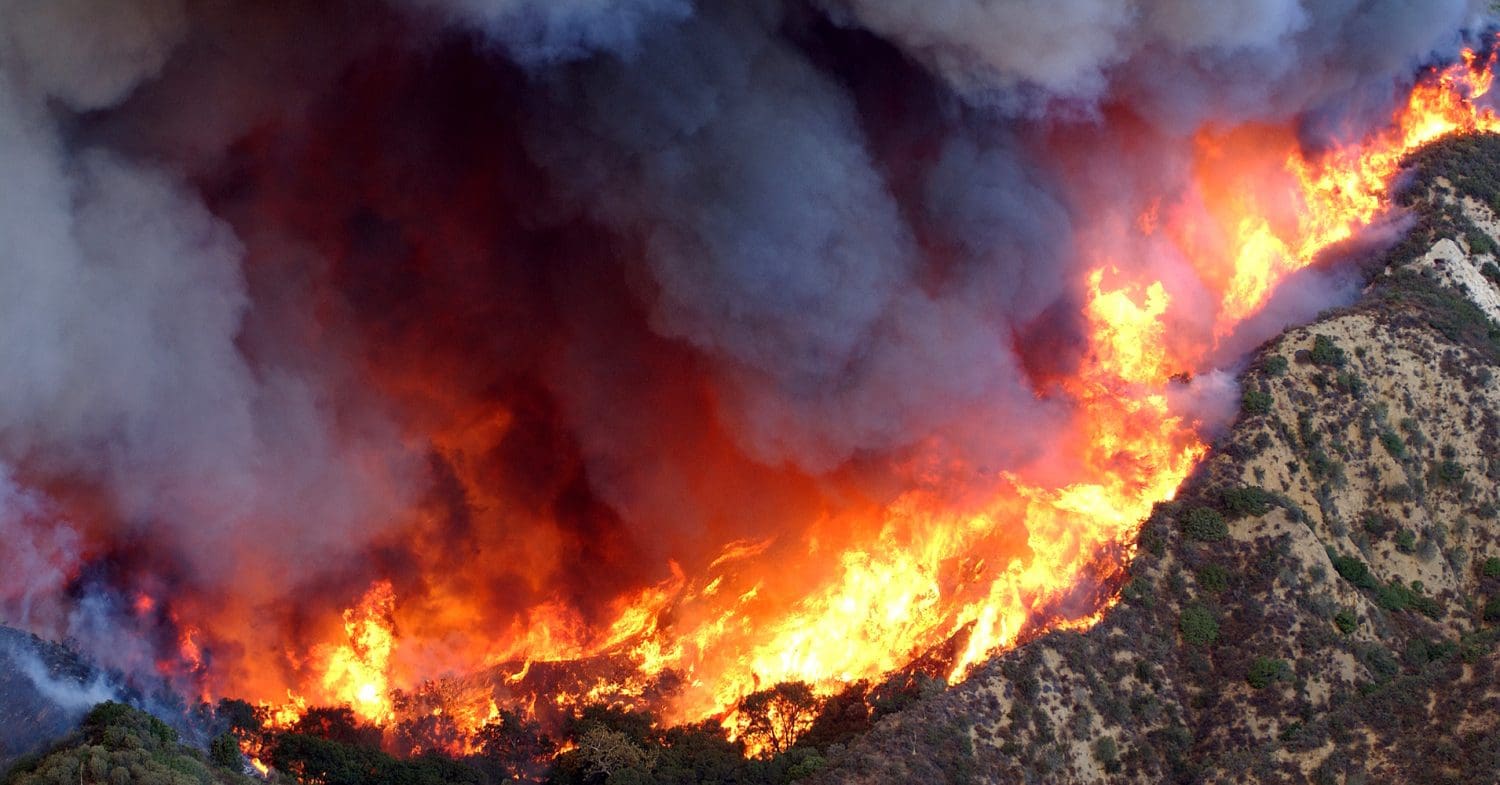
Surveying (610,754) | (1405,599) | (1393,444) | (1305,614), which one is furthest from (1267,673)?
(610,754)

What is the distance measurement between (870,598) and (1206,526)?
10.3 meters

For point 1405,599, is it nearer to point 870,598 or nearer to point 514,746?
point 870,598

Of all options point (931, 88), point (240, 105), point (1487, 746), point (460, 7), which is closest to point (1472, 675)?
point (1487, 746)

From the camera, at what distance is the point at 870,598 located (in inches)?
2050

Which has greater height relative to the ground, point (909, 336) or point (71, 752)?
point (909, 336)

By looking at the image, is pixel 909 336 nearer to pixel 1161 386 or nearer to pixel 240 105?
pixel 1161 386

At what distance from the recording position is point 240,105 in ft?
170

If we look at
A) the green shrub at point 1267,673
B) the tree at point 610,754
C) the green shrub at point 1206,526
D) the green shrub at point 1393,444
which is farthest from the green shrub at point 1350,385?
the tree at point 610,754

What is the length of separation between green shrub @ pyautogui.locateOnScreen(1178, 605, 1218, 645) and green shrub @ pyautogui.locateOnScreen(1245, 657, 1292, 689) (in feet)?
5.28

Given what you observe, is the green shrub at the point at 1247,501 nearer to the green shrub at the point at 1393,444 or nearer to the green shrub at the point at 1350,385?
the green shrub at the point at 1393,444

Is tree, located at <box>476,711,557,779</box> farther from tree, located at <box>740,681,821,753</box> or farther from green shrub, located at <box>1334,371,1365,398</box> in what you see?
green shrub, located at <box>1334,371,1365,398</box>

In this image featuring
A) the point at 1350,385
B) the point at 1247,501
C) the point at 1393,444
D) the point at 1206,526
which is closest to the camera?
the point at 1206,526

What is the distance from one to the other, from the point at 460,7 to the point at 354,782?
22.0 meters

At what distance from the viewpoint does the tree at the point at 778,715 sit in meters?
48.5
